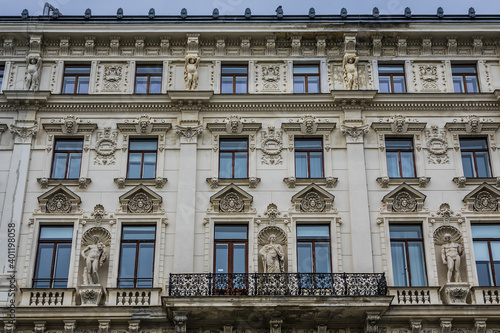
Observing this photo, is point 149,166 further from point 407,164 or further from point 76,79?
point 407,164

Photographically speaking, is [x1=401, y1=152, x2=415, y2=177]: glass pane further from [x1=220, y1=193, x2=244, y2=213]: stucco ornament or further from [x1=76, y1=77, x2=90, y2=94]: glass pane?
[x1=76, y1=77, x2=90, y2=94]: glass pane

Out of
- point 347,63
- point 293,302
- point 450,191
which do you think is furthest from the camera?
point 347,63

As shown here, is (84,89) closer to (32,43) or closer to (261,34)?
(32,43)

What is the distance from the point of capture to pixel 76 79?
27469 mm

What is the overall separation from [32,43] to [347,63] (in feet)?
39.8

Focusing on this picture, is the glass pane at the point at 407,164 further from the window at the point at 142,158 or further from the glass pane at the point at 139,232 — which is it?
the glass pane at the point at 139,232

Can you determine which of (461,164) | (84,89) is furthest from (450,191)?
(84,89)

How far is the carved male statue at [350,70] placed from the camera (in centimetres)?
2664

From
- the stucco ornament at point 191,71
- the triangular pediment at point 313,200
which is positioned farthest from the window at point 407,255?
the stucco ornament at point 191,71

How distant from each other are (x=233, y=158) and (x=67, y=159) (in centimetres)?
601

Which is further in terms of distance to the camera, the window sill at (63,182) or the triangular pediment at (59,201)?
the window sill at (63,182)

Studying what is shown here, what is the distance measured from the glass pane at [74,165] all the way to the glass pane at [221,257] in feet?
19.0

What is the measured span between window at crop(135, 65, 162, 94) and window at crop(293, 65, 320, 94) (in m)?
5.28

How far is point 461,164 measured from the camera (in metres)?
25.2
